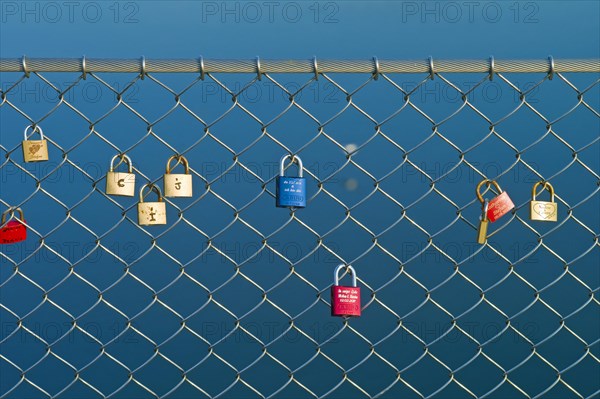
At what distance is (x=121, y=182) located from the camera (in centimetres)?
284

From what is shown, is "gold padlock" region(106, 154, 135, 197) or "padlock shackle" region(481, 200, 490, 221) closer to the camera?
"gold padlock" region(106, 154, 135, 197)

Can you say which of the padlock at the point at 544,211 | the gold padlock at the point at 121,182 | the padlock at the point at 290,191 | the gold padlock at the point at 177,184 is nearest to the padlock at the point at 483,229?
the padlock at the point at 544,211

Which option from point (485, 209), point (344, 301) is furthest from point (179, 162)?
point (485, 209)

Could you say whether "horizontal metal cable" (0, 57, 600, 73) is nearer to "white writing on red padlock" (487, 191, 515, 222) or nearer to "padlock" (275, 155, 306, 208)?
"padlock" (275, 155, 306, 208)

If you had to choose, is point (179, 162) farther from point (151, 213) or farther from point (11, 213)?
point (11, 213)

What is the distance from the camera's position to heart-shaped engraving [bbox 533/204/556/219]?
296 cm

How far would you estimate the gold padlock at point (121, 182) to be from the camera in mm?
2826

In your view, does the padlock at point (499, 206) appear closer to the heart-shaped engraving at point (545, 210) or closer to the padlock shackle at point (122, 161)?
the heart-shaped engraving at point (545, 210)

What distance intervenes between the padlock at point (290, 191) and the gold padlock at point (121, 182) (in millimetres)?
436

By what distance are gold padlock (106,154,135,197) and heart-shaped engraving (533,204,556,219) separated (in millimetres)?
1245

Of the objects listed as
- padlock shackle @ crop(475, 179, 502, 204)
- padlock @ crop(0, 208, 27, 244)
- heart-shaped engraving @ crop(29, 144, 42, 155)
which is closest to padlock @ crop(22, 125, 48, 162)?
heart-shaped engraving @ crop(29, 144, 42, 155)

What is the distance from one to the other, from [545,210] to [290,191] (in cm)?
81

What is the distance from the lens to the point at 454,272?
118 inches

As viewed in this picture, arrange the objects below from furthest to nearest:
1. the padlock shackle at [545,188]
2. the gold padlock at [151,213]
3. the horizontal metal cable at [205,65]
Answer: the padlock shackle at [545,188] → the gold padlock at [151,213] → the horizontal metal cable at [205,65]
